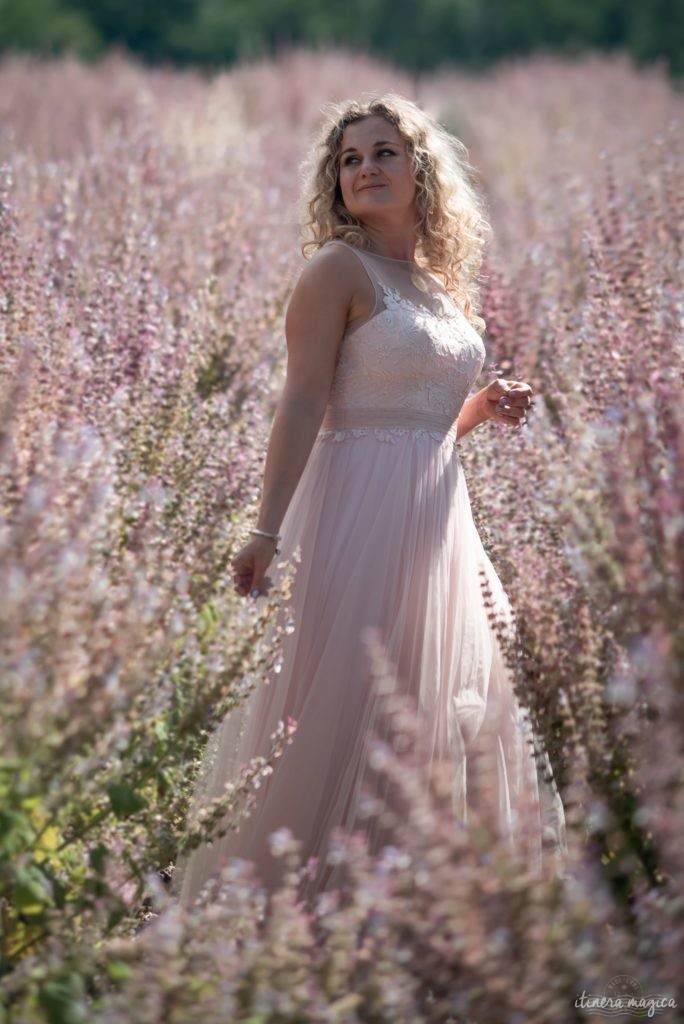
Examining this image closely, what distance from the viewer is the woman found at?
2383 mm

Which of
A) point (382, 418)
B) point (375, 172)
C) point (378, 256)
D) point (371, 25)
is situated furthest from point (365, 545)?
point (371, 25)

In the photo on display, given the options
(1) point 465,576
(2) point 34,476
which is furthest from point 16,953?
(1) point 465,576

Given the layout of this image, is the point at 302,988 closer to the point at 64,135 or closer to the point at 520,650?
the point at 520,650

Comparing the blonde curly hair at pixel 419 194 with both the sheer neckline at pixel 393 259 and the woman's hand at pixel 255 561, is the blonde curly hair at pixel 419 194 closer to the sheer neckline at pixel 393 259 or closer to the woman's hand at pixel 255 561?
the sheer neckline at pixel 393 259

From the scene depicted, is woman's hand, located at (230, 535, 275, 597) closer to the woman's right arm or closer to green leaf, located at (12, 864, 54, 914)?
the woman's right arm

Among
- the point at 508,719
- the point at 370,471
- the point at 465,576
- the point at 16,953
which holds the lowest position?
the point at 16,953

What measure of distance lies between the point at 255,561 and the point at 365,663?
281mm

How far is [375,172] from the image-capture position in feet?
8.75

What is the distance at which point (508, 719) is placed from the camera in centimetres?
243

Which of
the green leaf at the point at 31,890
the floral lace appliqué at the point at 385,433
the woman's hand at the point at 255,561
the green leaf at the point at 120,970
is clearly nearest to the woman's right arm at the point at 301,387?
the woman's hand at the point at 255,561

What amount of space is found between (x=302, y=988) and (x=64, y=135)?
7.25 meters

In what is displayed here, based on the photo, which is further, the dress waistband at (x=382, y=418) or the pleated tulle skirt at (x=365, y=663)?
the dress waistband at (x=382, y=418)

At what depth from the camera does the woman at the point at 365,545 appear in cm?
238

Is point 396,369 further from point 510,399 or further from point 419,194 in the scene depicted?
point 419,194
